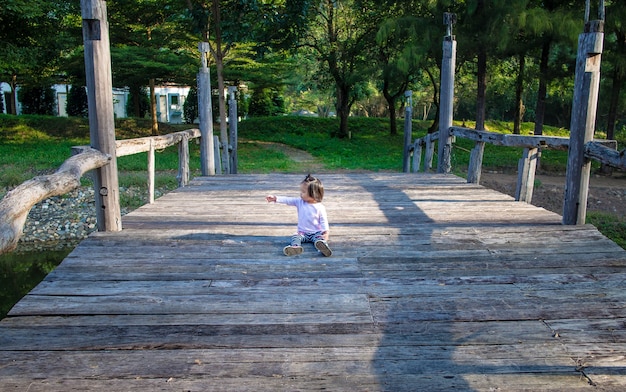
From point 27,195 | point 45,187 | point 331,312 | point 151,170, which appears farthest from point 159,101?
point 331,312

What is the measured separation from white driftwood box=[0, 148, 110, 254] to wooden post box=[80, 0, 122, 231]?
0.56m

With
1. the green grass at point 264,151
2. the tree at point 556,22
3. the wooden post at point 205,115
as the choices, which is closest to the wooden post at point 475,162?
the wooden post at point 205,115

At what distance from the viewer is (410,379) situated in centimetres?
209

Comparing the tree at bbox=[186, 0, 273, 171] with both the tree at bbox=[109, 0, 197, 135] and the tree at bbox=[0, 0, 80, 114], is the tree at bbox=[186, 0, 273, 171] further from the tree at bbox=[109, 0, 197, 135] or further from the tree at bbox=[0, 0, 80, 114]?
the tree at bbox=[0, 0, 80, 114]

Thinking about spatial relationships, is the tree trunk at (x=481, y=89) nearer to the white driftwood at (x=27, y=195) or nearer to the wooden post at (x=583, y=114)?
the wooden post at (x=583, y=114)

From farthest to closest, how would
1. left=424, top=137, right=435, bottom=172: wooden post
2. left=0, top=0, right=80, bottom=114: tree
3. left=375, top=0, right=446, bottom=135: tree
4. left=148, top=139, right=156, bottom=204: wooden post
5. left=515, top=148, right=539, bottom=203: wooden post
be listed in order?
left=0, top=0, right=80, bottom=114: tree, left=375, top=0, right=446, bottom=135: tree, left=424, top=137, right=435, bottom=172: wooden post, left=148, top=139, right=156, bottom=204: wooden post, left=515, top=148, right=539, bottom=203: wooden post

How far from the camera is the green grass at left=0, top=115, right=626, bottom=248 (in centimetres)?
1367

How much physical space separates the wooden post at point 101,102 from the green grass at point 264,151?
841 cm

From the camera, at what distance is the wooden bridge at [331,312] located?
83.4 inches

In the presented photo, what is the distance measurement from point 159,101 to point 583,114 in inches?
1211

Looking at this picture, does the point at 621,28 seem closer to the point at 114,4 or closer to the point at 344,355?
the point at 344,355

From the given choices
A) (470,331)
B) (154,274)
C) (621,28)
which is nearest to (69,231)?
(154,274)

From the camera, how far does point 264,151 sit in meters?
19.1

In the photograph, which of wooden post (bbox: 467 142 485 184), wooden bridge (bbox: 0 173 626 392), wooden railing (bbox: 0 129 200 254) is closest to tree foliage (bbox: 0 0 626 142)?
wooden post (bbox: 467 142 485 184)
